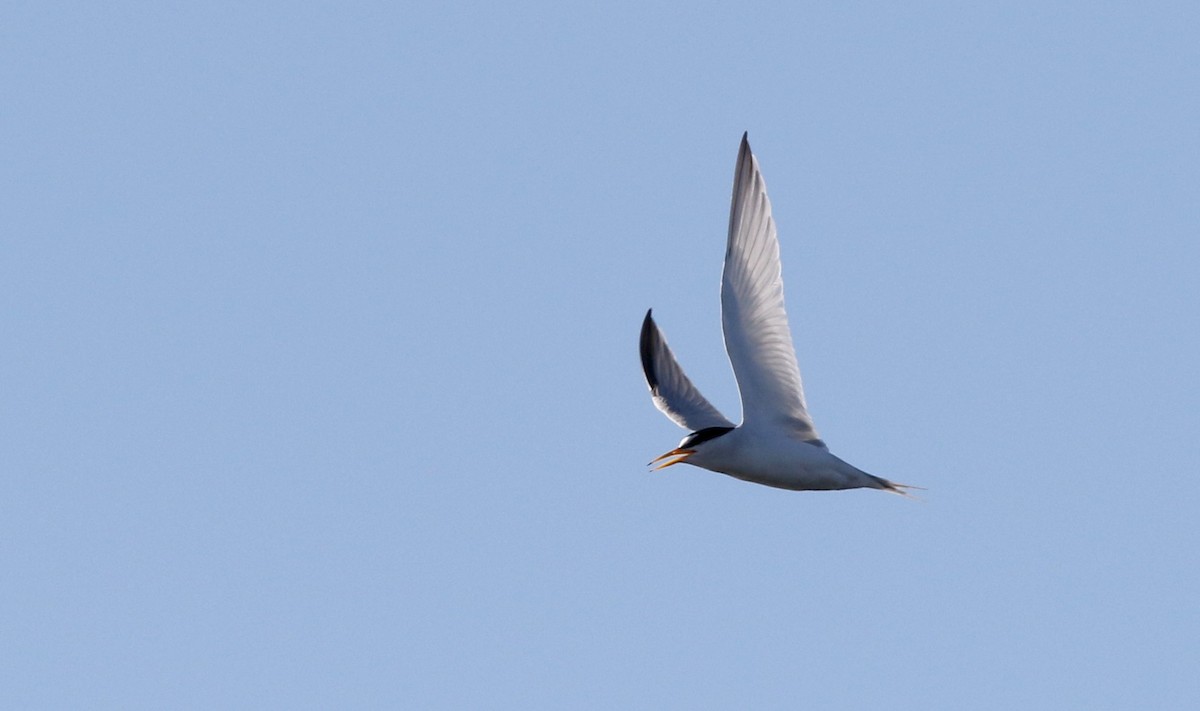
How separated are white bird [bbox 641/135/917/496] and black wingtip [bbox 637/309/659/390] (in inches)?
109

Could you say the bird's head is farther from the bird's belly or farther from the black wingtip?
the black wingtip

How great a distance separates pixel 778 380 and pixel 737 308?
2.89 feet

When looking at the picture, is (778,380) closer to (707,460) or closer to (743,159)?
(707,460)

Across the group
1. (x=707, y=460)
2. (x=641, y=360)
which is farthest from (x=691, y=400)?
(x=707, y=460)

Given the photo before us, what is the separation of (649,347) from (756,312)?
→ 3649mm

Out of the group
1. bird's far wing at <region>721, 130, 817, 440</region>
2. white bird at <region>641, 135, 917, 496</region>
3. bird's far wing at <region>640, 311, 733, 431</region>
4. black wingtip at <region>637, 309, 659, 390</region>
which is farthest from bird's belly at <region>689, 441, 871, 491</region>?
black wingtip at <region>637, 309, 659, 390</region>

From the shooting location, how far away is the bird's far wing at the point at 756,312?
56.4ft

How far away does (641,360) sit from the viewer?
2083 centimetres

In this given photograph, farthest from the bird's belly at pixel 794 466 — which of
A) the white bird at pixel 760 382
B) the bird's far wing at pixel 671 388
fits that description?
the bird's far wing at pixel 671 388

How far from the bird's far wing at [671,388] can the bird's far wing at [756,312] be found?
2.37 m

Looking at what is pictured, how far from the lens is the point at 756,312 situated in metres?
17.4

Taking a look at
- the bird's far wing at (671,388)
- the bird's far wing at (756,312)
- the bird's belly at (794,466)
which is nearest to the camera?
the bird's far wing at (756,312)

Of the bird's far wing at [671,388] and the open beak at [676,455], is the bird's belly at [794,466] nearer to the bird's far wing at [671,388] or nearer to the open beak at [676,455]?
the open beak at [676,455]

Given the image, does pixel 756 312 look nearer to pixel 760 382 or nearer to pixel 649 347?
pixel 760 382
